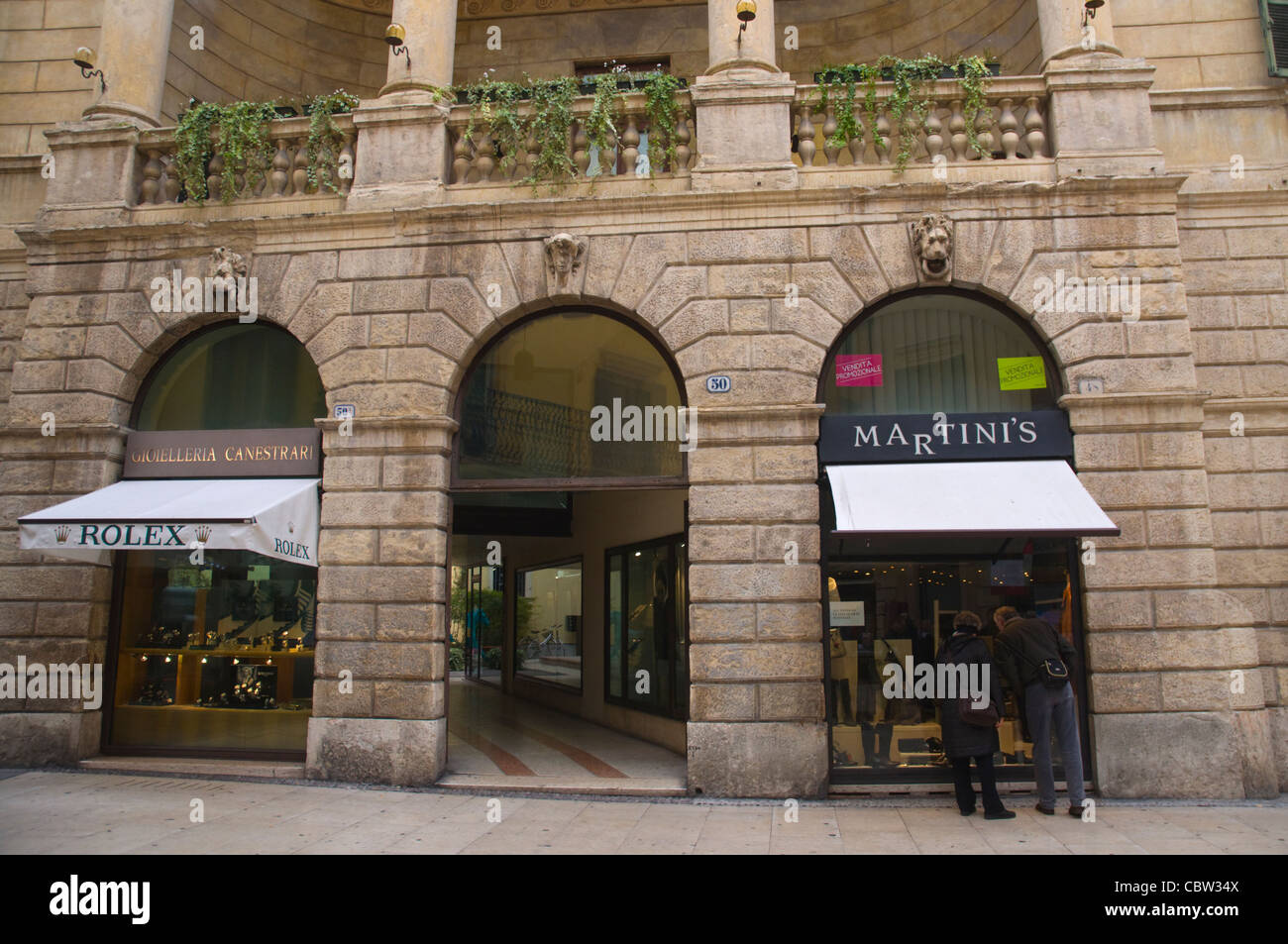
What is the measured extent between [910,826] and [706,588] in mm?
2926

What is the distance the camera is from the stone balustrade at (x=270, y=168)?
34.7 ft

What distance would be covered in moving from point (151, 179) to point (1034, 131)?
10904mm

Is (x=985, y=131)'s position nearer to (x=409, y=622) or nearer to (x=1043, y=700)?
(x=1043, y=700)

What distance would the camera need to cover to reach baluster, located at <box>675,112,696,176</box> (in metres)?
9.98

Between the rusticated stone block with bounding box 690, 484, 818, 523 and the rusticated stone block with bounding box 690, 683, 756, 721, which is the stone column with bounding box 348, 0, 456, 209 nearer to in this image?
the rusticated stone block with bounding box 690, 484, 818, 523

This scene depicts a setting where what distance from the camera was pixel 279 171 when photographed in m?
10.7

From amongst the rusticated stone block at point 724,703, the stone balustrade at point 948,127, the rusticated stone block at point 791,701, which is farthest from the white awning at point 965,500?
the stone balustrade at point 948,127

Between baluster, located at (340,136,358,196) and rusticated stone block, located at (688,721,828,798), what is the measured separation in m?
7.72

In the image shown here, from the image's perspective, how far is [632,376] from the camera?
10.0m

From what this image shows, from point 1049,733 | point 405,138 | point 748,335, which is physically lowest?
point 1049,733

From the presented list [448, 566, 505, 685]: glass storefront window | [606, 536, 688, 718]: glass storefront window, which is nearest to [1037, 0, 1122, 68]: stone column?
[606, 536, 688, 718]: glass storefront window

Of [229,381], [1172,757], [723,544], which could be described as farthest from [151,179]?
[1172,757]
